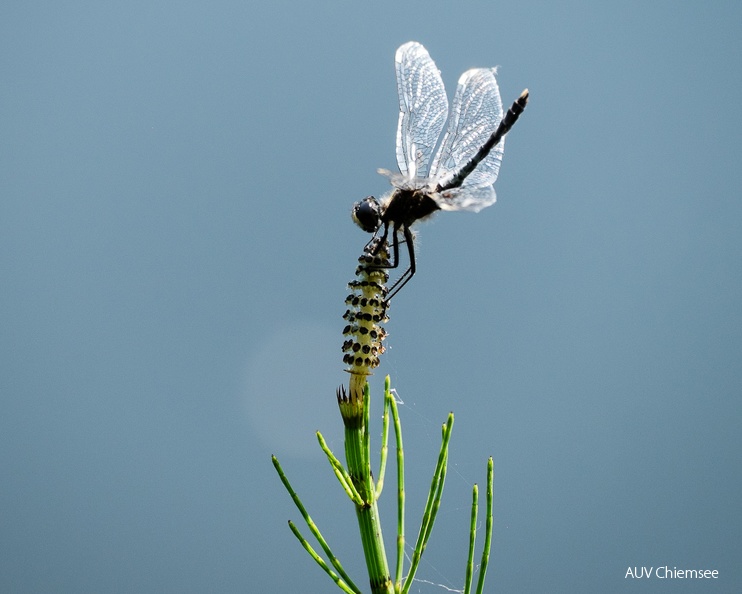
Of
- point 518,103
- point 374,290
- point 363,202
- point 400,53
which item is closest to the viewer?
point 374,290

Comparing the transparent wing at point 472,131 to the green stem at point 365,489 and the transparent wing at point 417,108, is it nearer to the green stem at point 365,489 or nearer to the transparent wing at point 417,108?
the transparent wing at point 417,108

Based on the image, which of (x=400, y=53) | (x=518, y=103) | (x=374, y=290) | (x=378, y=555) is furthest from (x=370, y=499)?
(x=400, y=53)

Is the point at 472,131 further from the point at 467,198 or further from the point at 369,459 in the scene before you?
the point at 369,459

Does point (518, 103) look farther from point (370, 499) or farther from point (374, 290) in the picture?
point (370, 499)

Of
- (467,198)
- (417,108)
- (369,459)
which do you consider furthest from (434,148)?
(369,459)

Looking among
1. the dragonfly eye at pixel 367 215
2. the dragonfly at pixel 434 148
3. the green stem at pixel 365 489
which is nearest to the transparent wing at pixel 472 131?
the dragonfly at pixel 434 148

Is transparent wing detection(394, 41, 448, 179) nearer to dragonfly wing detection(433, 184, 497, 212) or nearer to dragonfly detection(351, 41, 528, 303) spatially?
dragonfly detection(351, 41, 528, 303)
